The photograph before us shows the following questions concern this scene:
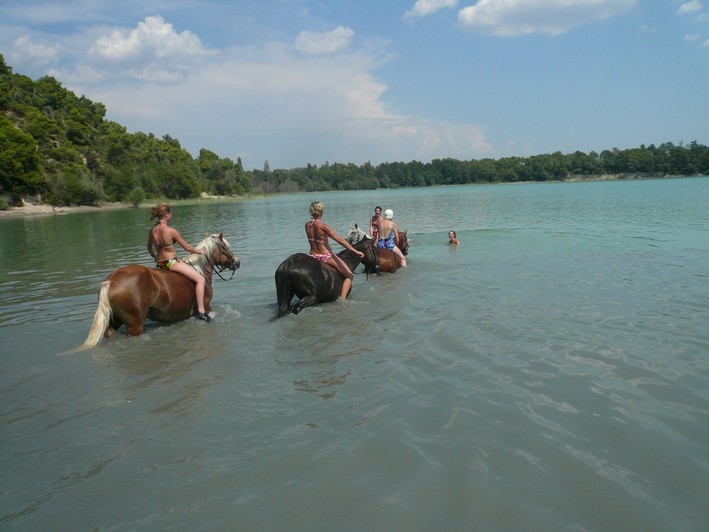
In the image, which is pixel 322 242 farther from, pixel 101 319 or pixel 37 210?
pixel 37 210

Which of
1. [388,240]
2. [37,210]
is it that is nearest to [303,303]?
[388,240]

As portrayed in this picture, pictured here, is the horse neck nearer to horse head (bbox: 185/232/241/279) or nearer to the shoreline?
horse head (bbox: 185/232/241/279)

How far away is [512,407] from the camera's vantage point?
17.0ft

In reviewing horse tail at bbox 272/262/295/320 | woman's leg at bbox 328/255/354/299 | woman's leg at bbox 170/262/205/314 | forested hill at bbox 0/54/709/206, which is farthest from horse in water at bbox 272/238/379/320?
forested hill at bbox 0/54/709/206

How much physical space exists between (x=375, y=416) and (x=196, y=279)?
5.27 meters

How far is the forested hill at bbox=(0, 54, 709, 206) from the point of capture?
60281mm

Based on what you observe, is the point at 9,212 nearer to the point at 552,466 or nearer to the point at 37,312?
the point at 37,312

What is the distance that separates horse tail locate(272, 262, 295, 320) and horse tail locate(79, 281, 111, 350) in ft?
9.54

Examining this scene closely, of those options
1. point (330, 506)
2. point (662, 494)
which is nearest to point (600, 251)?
point (662, 494)

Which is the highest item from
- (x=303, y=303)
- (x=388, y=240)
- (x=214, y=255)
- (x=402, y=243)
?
(x=214, y=255)

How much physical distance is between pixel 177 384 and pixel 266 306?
14.1 feet

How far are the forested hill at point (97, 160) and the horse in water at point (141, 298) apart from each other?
5905 centimetres

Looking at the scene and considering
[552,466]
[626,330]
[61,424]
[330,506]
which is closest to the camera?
[330,506]

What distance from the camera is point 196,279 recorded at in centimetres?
905
